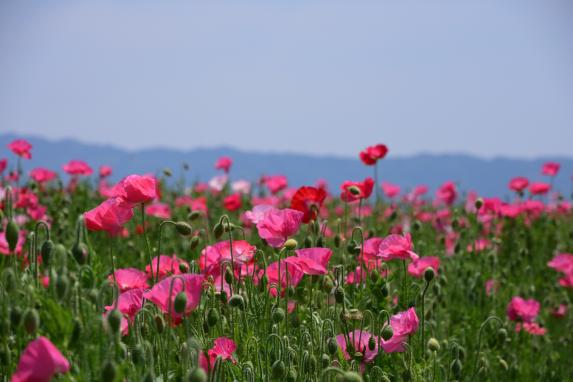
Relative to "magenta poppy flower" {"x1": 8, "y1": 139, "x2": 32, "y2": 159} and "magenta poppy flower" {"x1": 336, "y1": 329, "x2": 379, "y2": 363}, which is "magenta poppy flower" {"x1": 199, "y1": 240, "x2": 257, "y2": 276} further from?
"magenta poppy flower" {"x1": 8, "y1": 139, "x2": 32, "y2": 159}

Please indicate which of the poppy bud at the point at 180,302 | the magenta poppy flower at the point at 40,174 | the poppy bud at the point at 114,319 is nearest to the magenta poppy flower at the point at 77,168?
the magenta poppy flower at the point at 40,174

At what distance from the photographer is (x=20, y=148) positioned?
524 cm

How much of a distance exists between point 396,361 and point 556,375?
1249mm

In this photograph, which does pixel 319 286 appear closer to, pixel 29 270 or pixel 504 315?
pixel 29 270

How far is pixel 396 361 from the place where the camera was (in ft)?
8.68

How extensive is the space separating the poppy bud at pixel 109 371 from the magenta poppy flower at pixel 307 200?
1640 millimetres

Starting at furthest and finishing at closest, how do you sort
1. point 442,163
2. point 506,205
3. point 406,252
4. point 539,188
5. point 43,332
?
point 442,163
point 539,188
point 506,205
point 406,252
point 43,332

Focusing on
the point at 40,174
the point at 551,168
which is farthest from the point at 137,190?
the point at 551,168

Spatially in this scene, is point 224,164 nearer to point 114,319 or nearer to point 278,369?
point 278,369

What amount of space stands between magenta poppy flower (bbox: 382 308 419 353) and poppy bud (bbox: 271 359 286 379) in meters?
0.43

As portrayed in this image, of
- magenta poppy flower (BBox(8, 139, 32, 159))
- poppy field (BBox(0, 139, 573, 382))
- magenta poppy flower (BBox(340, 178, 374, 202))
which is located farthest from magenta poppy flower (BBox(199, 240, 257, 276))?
magenta poppy flower (BBox(8, 139, 32, 159))

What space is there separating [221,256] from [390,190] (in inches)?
179

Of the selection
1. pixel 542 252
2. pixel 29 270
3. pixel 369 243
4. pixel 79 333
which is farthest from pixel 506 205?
pixel 79 333

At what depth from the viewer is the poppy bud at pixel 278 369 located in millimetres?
1857
